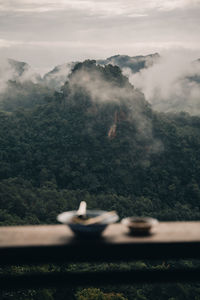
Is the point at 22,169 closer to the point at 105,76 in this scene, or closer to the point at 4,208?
the point at 4,208

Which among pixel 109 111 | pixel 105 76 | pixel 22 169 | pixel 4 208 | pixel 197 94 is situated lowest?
pixel 4 208

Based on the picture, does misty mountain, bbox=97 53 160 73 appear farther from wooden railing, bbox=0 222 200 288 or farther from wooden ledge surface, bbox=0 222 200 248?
wooden railing, bbox=0 222 200 288

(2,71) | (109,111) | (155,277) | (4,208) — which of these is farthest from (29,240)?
(2,71)

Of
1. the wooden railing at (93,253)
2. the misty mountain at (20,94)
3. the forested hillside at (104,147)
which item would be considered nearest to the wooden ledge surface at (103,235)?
the wooden railing at (93,253)

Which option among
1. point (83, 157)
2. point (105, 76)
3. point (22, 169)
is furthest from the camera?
point (105, 76)

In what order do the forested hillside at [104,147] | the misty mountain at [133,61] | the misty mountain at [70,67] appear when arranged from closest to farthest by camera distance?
the forested hillside at [104,147], the misty mountain at [70,67], the misty mountain at [133,61]

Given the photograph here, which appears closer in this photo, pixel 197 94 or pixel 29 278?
pixel 29 278

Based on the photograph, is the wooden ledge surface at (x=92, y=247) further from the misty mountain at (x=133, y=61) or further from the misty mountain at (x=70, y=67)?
the misty mountain at (x=133, y=61)

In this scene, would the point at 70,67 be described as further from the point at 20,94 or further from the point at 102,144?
the point at 102,144

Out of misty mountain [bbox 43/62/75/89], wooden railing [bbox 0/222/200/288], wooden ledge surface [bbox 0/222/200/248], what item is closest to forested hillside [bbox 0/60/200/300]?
wooden ledge surface [bbox 0/222/200/248]
